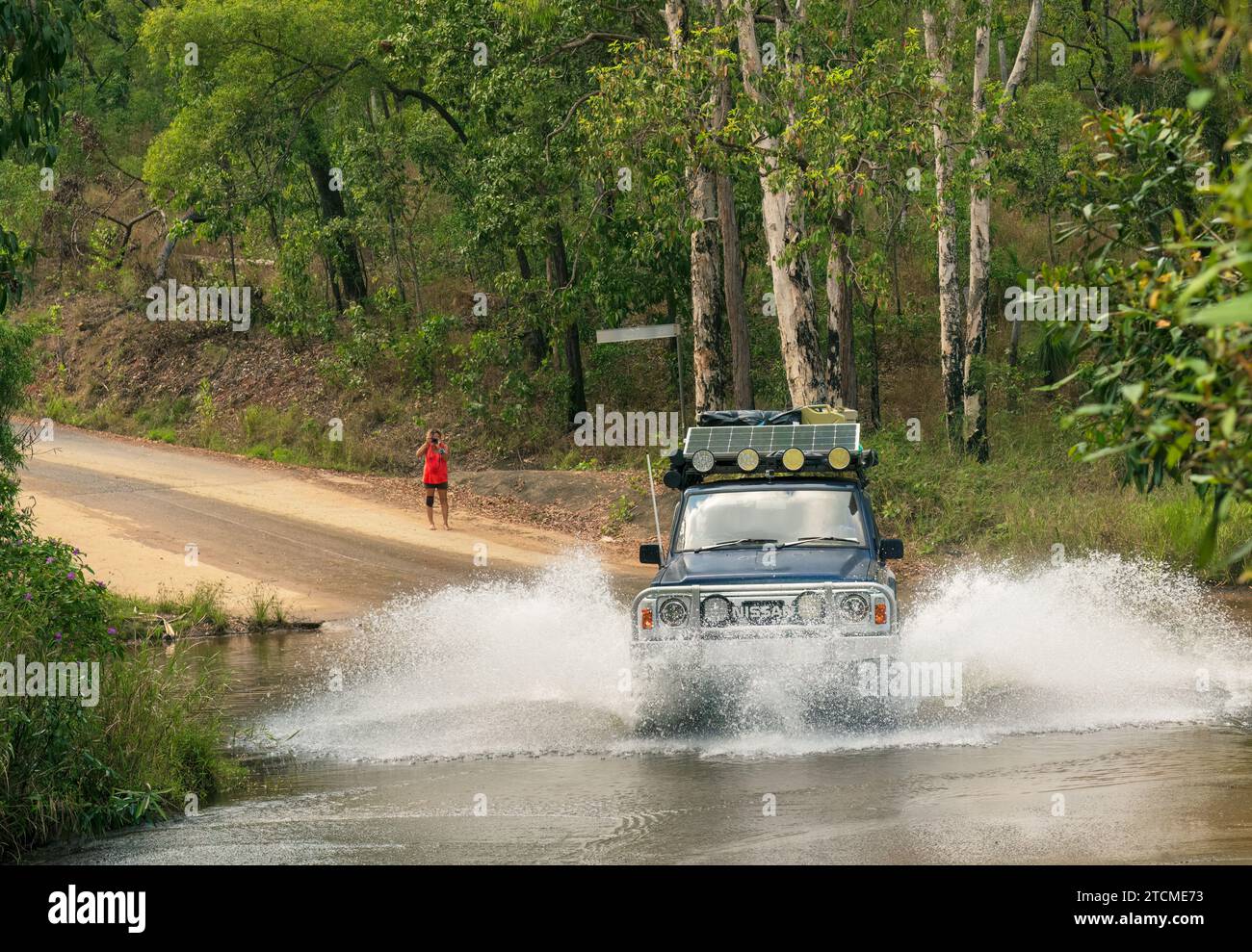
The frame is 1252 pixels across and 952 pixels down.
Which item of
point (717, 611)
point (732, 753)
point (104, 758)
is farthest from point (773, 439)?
point (104, 758)

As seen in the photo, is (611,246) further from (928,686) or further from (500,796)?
(500,796)

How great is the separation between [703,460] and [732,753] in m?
2.98

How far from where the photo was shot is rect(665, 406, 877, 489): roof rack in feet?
42.0

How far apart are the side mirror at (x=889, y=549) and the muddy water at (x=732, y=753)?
1.32 meters

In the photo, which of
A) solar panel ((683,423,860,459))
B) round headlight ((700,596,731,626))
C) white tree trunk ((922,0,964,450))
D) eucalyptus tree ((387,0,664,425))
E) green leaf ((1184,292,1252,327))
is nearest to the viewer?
green leaf ((1184,292,1252,327))

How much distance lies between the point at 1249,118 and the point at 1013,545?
1832cm

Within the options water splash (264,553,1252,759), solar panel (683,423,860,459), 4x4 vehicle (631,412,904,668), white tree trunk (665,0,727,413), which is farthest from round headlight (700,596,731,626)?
white tree trunk (665,0,727,413)

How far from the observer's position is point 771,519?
12.8 m

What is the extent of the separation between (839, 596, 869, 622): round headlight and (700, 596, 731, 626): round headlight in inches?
33.9

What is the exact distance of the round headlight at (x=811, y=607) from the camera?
11102mm

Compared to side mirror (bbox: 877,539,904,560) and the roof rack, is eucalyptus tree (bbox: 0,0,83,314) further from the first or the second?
side mirror (bbox: 877,539,904,560)

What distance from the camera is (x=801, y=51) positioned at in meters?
26.1

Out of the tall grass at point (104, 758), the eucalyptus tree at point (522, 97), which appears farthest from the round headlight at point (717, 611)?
the eucalyptus tree at point (522, 97)

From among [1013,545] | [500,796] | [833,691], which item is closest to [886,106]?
[1013,545]
